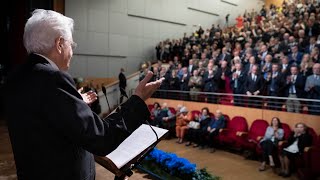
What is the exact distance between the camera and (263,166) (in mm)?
5094

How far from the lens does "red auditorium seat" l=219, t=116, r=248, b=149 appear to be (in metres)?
6.06

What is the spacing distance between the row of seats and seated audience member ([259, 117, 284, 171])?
0.11m

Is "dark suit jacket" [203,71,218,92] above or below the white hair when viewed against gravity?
below

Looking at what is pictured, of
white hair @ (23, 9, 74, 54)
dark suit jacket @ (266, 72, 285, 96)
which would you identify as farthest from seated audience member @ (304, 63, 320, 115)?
white hair @ (23, 9, 74, 54)

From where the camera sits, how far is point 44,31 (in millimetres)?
1131

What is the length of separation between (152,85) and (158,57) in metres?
12.3

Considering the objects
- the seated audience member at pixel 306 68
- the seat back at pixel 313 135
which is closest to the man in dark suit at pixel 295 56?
the seated audience member at pixel 306 68

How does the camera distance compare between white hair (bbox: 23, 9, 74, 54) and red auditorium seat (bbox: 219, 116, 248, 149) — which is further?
red auditorium seat (bbox: 219, 116, 248, 149)

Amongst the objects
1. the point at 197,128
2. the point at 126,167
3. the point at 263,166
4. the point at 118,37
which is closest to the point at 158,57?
the point at 118,37

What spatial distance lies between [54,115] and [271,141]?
15.3ft

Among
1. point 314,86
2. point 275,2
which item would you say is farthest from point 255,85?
point 275,2

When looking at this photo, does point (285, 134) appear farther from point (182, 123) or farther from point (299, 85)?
point (182, 123)

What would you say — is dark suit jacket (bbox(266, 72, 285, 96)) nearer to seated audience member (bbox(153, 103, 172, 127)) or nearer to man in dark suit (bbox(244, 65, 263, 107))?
man in dark suit (bbox(244, 65, 263, 107))

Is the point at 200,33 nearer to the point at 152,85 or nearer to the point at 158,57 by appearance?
the point at 158,57
